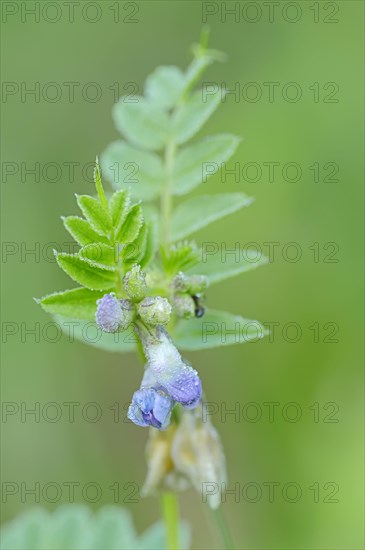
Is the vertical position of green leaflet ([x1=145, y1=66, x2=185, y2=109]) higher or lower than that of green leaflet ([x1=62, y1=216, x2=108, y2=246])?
higher

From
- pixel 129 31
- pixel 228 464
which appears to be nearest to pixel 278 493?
pixel 228 464

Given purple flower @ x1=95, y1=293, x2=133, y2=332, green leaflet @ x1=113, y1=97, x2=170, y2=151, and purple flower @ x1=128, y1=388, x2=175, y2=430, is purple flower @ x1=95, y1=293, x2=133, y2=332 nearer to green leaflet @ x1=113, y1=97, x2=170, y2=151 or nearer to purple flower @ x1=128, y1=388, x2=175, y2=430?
purple flower @ x1=128, y1=388, x2=175, y2=430

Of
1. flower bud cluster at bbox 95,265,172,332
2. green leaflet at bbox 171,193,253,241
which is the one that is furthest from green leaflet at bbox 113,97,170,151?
flower bud cluster at bbox 95,265,172,332

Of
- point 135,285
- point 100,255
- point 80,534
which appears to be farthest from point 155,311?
point 80,534

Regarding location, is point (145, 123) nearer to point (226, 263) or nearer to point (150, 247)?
point (226, 263)

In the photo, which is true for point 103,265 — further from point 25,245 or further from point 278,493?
point 25,245

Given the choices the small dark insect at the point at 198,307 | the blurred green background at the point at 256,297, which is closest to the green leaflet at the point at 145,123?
the small dark insect at the point at 198,307

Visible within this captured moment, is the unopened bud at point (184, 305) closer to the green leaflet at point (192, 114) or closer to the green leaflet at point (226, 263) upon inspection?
the green leaflet at point (226, 263)
